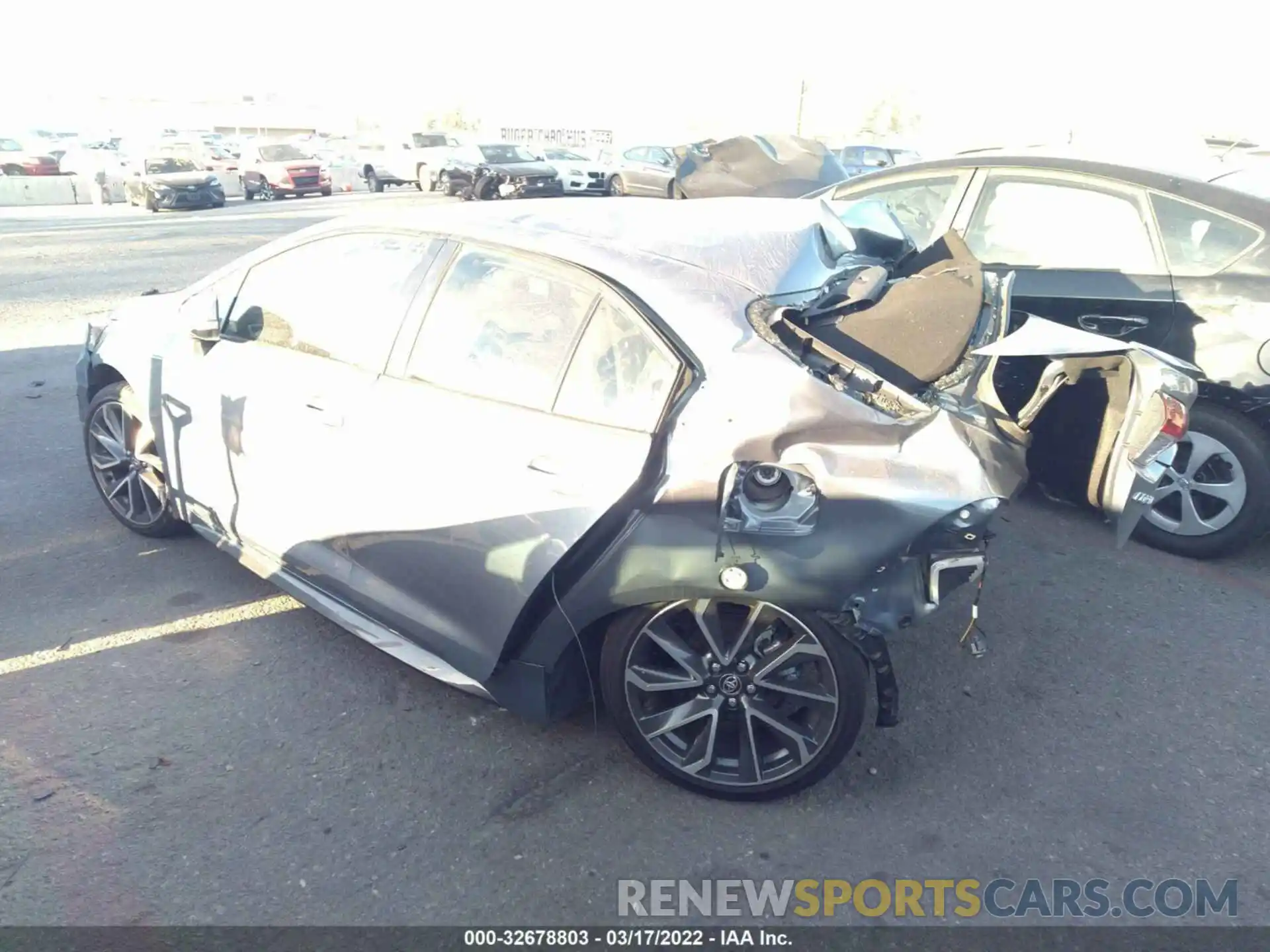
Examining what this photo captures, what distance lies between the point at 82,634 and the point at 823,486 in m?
2.98

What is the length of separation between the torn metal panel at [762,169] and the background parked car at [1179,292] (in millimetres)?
2973

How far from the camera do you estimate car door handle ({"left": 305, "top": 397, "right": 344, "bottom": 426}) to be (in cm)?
324

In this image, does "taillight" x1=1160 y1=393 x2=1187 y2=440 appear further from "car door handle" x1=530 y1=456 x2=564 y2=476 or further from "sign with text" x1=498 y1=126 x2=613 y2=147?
"sign with text" x1=498 y1=126 x2=613 y2=147

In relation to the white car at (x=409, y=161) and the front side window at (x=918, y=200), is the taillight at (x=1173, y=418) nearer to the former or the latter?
the front side window at (x=918, y=200)

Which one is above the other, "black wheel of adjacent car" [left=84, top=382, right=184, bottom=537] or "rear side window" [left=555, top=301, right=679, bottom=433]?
"rear side window" [left=555, top=301, right=679, bottom=433]

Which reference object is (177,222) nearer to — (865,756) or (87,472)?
(87,472)

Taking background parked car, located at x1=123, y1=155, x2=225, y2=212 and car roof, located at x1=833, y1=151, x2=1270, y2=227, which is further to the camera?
background parked car, located at x1=123, y1=155, x2=225, y2=212

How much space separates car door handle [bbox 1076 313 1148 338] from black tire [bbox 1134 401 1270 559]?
1.56 ft

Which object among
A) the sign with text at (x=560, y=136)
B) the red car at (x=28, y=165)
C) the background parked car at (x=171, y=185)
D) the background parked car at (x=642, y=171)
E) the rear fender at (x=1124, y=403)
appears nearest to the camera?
the rear fender at (x=1124, y=403)

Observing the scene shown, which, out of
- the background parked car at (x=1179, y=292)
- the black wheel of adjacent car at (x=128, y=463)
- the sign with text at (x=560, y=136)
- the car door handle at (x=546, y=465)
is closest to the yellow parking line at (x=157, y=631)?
the black wheel of adjacent car at (x=128, y=463)

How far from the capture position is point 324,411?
10.8ft

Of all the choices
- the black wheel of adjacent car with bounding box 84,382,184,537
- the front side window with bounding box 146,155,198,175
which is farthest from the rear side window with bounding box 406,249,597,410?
the front side window with bounding box 146,155,198,175

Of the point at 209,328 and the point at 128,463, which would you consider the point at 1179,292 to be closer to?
the point at 209,328

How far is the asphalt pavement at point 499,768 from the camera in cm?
258
